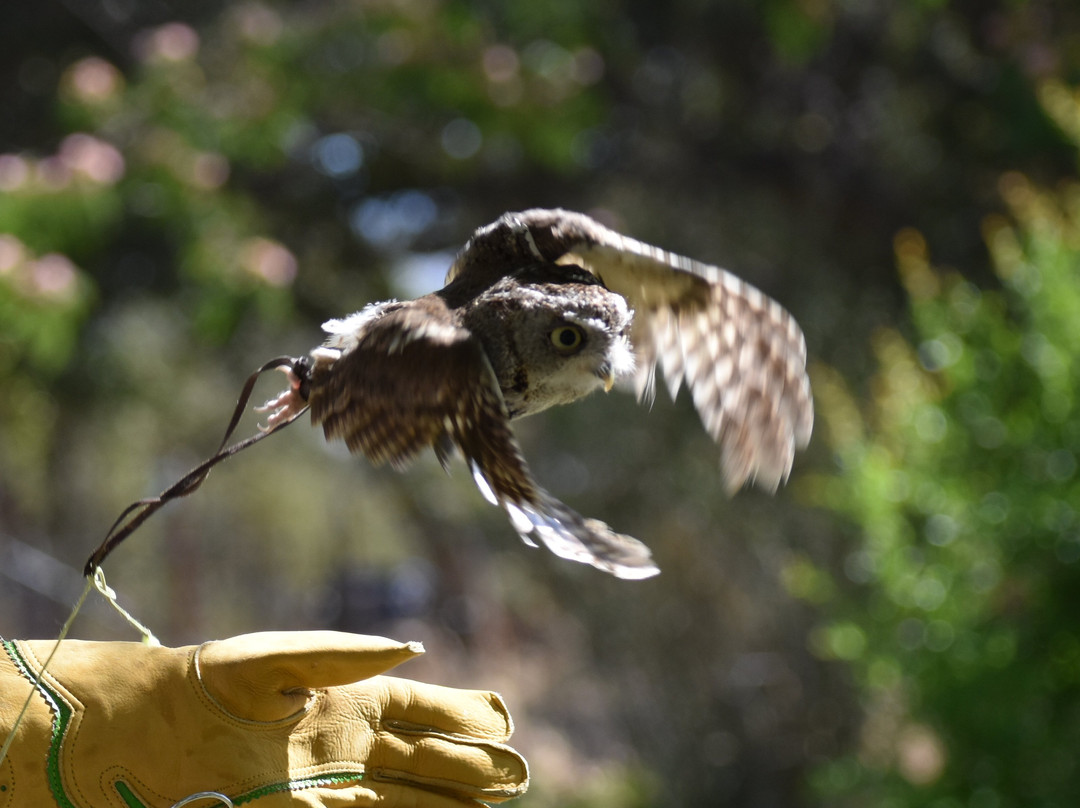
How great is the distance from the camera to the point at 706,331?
3.57 feet

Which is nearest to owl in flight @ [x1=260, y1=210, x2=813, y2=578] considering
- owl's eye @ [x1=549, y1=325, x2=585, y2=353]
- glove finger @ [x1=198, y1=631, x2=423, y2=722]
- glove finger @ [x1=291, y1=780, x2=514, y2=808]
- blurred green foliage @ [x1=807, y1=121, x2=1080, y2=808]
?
owl's eye @ [x1=549, y1=325, x2=585, y2=353]

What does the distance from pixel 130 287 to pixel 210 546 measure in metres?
8.61

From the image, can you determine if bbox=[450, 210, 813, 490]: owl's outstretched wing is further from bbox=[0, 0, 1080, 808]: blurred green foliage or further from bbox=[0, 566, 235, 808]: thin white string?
bbox=[0, 0, 1080, 808]: blurred green foliage

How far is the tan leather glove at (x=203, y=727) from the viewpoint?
0.93 meters

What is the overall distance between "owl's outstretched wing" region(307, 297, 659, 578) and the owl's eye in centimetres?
7

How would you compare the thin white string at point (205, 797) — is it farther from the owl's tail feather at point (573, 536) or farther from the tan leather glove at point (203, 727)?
the owl's tail feather at point (573, 536)

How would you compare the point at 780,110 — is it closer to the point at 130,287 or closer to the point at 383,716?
the point at 130,287

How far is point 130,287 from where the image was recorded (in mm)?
3605

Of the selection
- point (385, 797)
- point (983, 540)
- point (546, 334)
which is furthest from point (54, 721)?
point (983, 540)

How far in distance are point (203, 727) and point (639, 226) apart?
3501mm

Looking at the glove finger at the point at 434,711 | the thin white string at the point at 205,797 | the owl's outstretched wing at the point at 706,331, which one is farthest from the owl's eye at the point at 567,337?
the thin white string at the point at 205,797

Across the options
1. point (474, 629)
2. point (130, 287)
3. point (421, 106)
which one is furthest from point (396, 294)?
point (474, 629)

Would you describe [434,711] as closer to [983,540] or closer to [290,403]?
[290,403]

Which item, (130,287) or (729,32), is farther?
(729,32)
